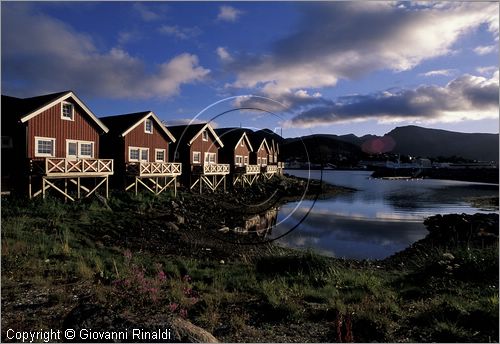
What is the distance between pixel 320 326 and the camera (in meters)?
5.93

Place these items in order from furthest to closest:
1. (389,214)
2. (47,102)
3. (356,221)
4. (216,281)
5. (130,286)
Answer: (389,214), (356,221), (47,102), (216,281), (130,286)

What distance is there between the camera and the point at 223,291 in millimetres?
8016

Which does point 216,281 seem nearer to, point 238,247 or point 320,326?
point 320,326

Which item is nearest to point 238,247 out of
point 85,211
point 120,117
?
point 85,211

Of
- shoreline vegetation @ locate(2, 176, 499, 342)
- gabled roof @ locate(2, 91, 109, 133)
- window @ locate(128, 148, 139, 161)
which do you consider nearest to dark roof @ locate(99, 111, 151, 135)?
window @ locate(128, 148, 139, 161)

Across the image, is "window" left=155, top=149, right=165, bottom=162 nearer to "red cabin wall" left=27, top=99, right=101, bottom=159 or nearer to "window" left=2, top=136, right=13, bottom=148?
"red cabin wall" left=27, top=99, right=101, bottom=159

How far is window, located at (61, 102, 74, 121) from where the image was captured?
21372 millimetres

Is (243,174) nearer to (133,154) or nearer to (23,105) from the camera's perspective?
(133,154)

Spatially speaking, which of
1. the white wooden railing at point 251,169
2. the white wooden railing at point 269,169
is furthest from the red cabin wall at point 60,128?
the white wooden railing at point 269,169

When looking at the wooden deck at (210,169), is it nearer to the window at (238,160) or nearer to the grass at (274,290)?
the window at (238,160)

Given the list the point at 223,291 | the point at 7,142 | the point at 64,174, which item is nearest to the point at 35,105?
the point at 7,142

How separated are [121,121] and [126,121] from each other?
0.67 m

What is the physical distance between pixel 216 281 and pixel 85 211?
12.5 m

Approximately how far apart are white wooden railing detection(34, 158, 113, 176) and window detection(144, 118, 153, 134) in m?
6.27
